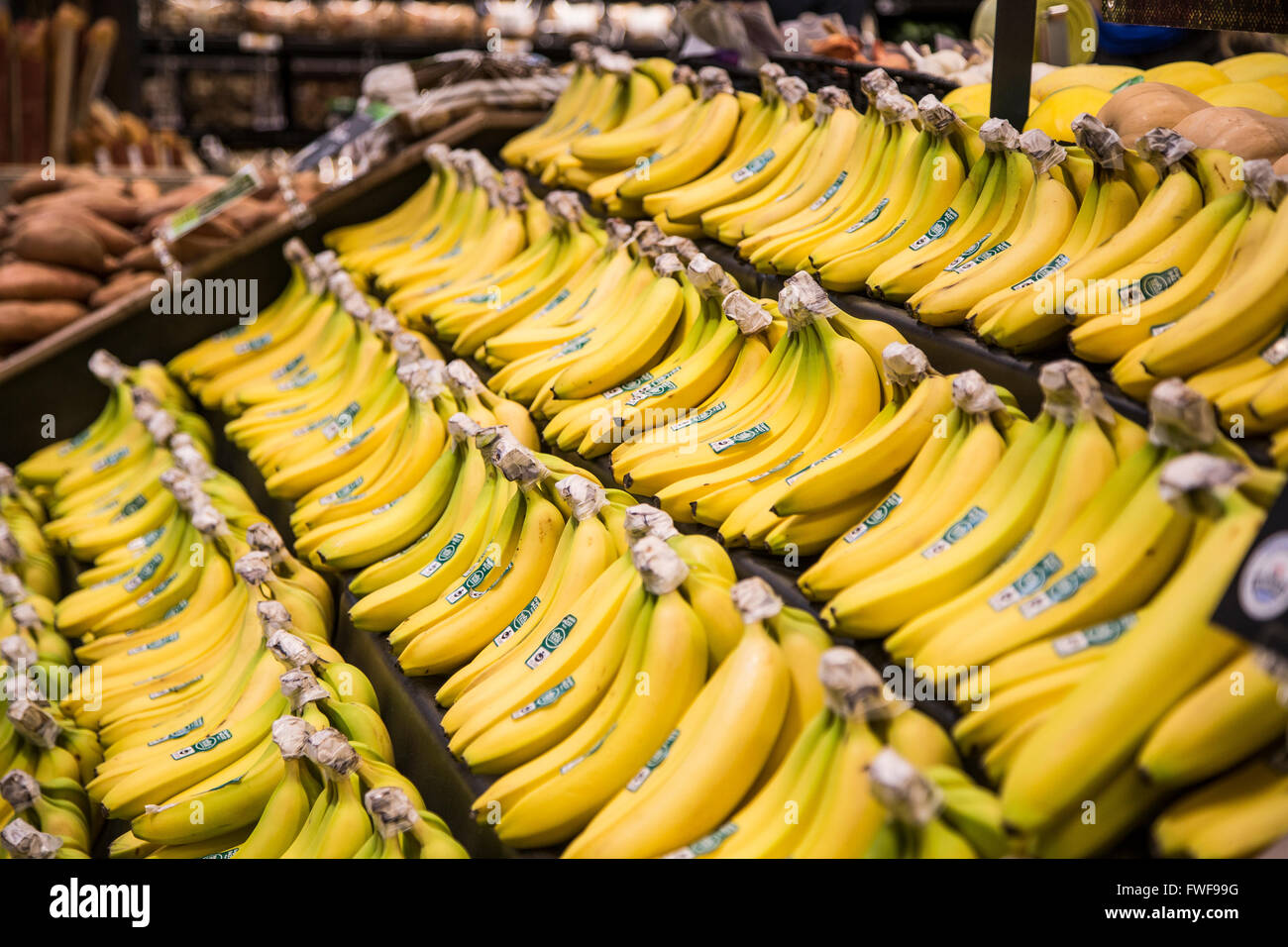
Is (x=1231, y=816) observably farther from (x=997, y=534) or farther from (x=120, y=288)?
(x=120, y=288)

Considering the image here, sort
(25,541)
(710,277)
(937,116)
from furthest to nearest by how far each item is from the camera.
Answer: (25,541)
(710,277)
(937,116)

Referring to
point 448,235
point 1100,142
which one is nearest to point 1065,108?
point 1100,142

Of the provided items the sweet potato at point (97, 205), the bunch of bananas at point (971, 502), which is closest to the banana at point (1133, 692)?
the bunch of bananas at point (971, 502)

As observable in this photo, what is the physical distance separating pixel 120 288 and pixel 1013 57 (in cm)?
297

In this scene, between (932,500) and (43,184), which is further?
(43,184)

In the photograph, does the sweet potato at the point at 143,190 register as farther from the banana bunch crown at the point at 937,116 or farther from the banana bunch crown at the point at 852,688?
the banana bunch crown at the point at 852,688

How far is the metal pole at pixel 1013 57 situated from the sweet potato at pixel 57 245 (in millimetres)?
3076

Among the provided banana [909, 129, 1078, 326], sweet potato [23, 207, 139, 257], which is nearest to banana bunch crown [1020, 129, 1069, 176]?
banana [909, 129, 1078, 326]

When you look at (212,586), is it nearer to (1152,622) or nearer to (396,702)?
(396,702)

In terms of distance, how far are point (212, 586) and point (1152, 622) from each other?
6.54ft

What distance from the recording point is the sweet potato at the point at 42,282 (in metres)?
3.82

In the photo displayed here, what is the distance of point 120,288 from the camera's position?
3.88 meters

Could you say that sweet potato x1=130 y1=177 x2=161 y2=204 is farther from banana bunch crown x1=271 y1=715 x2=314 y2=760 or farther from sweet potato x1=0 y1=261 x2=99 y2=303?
banana bunch crown x1=271 y1=715 x2=314 y2=760

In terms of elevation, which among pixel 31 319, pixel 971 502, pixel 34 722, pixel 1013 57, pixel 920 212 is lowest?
pixel 34 722
